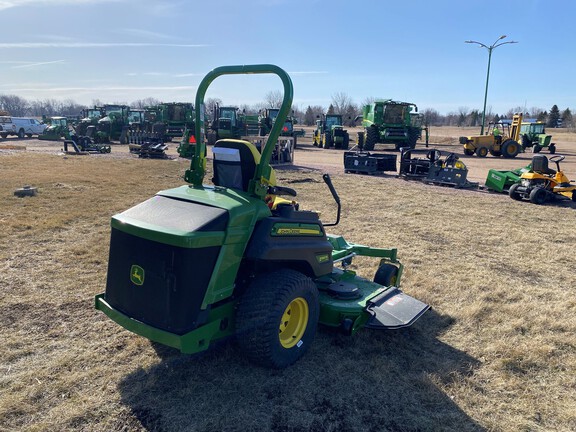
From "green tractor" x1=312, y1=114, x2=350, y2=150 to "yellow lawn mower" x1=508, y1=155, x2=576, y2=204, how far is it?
1792 centimetres

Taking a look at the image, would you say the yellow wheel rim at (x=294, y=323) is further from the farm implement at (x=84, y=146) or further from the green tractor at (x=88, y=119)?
the green tractor at (x=88, y=119)

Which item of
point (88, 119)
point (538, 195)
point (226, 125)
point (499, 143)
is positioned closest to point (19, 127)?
point (88, 119)

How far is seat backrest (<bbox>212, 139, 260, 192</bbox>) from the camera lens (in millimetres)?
3523

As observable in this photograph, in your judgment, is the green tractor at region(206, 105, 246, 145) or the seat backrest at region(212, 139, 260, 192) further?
the green tractor at region(206, 105, 246, 145)

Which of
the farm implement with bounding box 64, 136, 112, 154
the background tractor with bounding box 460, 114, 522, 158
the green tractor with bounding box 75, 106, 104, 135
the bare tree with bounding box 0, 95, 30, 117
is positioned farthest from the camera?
the bare tree with bounding box 0, 95, 30, 117

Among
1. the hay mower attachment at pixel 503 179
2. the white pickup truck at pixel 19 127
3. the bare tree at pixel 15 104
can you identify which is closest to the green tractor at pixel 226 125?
the hay mower attachment at pixel 503 179

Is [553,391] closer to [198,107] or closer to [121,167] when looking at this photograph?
[198,107]

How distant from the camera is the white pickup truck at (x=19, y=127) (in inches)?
1229

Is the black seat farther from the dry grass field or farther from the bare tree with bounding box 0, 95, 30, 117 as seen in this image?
the bare tree with bounding box 0, 95, 30, 117

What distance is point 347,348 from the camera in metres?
3.74

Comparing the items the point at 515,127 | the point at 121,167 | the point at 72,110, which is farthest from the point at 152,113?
the point at 72,110

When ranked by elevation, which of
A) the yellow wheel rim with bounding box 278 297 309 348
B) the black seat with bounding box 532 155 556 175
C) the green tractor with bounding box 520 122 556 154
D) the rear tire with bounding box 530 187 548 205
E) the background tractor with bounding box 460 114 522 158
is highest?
the green tractor with bounding box 520 122 556 154

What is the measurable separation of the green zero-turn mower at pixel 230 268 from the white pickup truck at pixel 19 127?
111ft

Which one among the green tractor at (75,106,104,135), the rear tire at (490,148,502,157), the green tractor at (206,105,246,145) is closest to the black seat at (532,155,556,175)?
the rear tire at (490,148,502,157)
